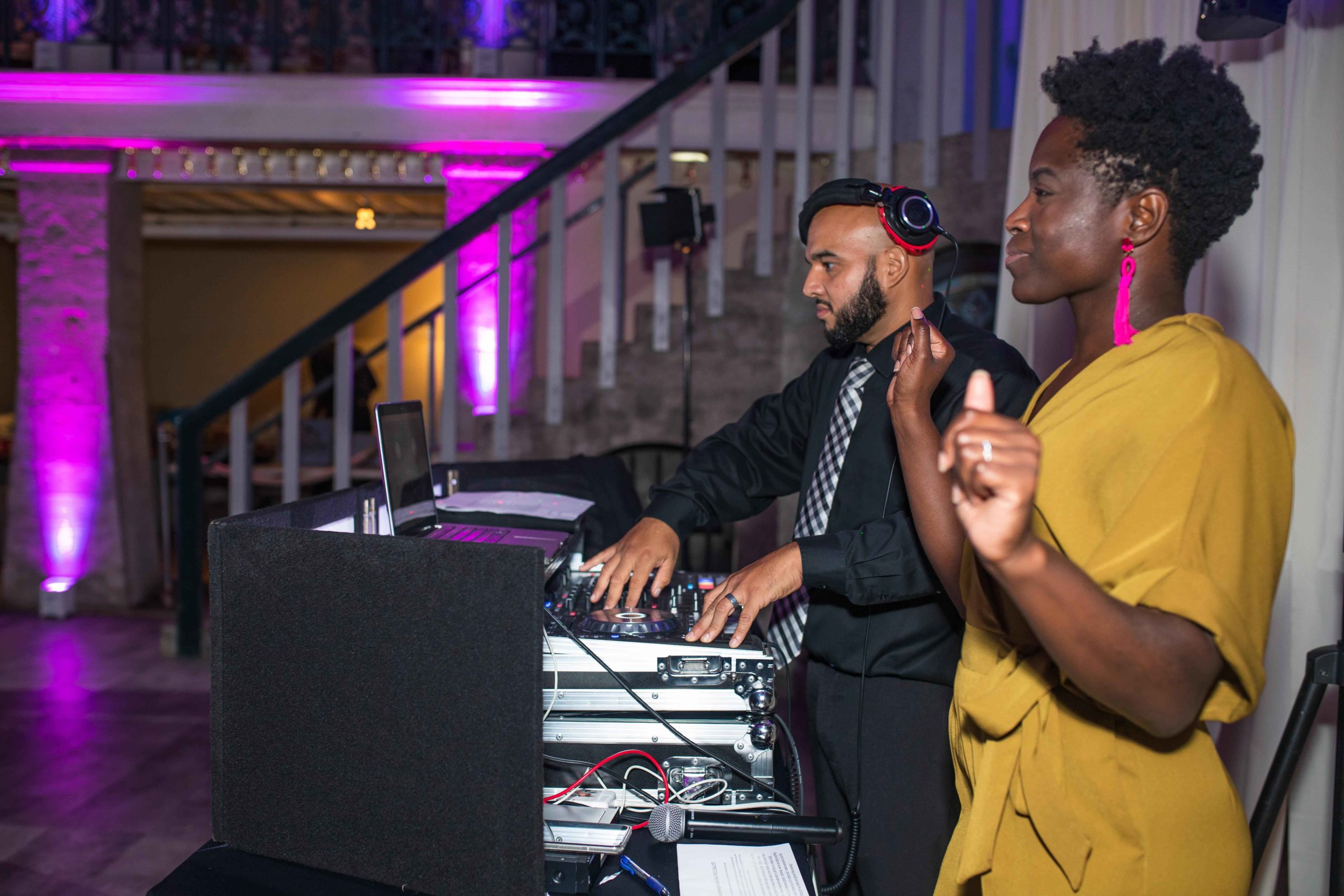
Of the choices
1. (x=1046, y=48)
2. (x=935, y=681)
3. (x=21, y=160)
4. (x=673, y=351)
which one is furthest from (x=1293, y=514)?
(x=21, y=160)

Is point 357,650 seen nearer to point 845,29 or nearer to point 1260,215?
point 1260,215

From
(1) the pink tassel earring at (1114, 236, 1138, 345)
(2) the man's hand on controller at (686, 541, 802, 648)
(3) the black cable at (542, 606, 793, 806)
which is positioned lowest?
(3) the black cable at (542, 606, 793, 806)

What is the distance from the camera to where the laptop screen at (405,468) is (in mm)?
1322

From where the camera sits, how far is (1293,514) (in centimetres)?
186

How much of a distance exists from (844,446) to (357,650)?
844 millimetres

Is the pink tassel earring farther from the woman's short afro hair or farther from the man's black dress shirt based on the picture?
the man's black dress shirt

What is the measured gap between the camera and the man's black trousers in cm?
132

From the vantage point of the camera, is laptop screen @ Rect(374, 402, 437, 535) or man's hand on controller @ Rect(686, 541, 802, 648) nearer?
man's hand on controller @ Rect(686, 541, 802, 648)

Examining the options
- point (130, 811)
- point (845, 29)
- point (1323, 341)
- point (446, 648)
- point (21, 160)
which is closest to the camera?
point (446, 648)

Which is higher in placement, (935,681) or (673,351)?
(673,351)

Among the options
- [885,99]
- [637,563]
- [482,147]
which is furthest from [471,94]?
[637,563]

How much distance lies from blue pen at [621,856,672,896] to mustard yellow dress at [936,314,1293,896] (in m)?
0.29

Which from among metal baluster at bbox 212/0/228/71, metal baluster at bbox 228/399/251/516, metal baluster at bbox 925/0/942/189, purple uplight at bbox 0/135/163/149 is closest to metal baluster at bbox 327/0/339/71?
metal baluster at bbox 212/0/228/71

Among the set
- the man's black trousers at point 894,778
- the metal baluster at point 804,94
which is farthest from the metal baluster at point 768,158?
the man's black trousers at point 894,778
